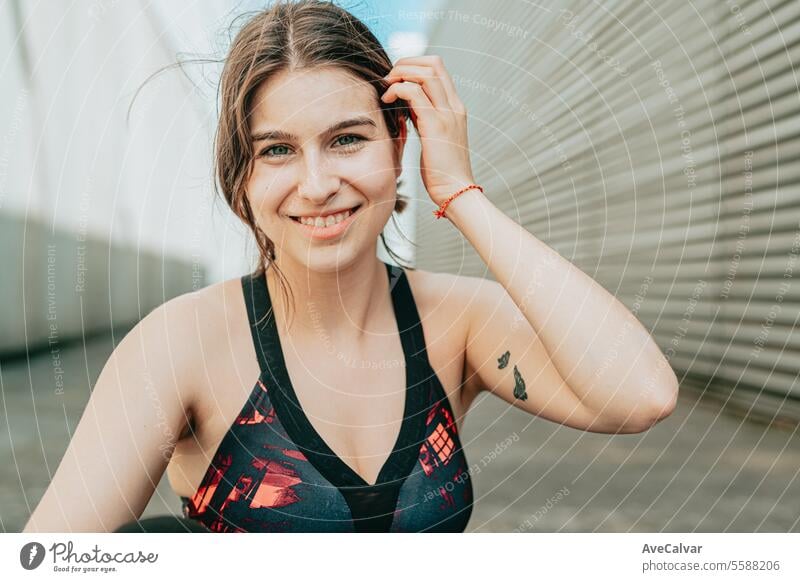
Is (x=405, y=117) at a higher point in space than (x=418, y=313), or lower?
higher

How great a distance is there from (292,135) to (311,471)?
43 centimetres

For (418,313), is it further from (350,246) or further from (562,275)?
(562,275)

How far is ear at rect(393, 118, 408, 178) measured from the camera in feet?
3.24

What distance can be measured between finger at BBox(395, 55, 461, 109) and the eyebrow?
10 cm

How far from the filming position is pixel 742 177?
130 centimetres

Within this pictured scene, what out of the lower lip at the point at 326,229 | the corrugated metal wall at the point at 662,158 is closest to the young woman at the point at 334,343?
the lower lip at the point at 326,229

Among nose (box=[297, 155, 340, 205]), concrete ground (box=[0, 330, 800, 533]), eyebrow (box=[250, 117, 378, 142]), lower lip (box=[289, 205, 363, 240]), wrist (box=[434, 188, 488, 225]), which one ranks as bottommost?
concrete ground (box=[0, 330, 800, 533])

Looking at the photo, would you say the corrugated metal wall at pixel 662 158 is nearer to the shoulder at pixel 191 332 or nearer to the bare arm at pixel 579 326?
the bare arm at pixel 579 326

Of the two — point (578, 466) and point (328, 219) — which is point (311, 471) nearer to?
point (328, 219)

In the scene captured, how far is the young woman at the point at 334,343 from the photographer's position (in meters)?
0.89

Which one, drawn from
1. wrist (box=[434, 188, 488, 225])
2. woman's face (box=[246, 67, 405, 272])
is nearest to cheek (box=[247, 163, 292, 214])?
woman's face (box=[246, 67, 405, 272])

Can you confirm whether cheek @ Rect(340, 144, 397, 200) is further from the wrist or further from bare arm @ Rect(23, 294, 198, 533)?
bare arm @ Rect(23, 294, 198, 533)

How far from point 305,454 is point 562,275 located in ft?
1.28

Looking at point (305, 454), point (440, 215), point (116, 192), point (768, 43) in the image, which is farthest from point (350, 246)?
point (768, 43)
